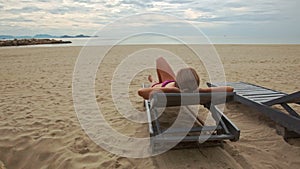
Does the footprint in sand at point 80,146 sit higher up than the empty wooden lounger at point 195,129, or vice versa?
the empty wooden lounger at point 195,129

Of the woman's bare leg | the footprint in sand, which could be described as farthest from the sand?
the woman's bare leg

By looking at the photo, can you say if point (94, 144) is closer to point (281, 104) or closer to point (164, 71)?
point (164, 71)

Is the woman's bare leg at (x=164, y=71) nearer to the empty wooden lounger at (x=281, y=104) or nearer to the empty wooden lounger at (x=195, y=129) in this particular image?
the empty wooden lounger at (x=281, y=104)

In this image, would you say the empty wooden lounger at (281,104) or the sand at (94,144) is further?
the empty wooden lounger at (281,104)

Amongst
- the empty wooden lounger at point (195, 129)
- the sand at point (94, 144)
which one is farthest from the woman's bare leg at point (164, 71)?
the empty wooden lounger at point (195, 129)

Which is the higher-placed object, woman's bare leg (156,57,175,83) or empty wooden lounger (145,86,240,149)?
woman's bare leg (156,57,175,83)

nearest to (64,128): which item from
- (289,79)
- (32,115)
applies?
(32,115)

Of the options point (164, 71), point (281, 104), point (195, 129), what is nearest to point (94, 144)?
point (195, 129)

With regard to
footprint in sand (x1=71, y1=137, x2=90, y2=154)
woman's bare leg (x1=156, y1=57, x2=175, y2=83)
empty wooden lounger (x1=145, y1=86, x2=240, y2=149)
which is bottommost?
footprint in sand (x1=71, y1=137, x2=90, y2=154)

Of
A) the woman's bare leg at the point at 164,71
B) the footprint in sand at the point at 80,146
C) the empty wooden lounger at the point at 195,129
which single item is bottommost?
the footprint in sand at the point at 80,146

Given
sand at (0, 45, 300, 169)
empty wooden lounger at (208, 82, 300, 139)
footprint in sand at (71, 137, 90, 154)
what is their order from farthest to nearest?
empty wooden lounger at (208, 82, 300, 139), footprint in sand at (71, 137, 90, 154), sand at (0, 45, 300, 169)

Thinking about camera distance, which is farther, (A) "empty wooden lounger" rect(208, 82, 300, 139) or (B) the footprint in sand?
(A) "empty wooden lounger" rect(208, 82, 300, 139)

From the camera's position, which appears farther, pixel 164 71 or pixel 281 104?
pixel 164 71

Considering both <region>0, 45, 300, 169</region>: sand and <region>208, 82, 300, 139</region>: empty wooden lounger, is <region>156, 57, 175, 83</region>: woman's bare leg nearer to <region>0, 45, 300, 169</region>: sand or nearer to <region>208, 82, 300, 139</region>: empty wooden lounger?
<region>0, 45, 300, 169</region>: sand
